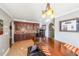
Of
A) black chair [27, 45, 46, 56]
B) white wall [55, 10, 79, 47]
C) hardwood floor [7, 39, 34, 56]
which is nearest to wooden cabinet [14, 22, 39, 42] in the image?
hardwood floor [7, 39, 34, 56]

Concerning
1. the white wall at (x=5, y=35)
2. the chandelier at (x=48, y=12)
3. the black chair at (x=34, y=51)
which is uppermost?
the chandelier at (x=48, y=12)

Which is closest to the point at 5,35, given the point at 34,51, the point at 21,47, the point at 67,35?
the point at 21,47

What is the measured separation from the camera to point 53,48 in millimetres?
1933

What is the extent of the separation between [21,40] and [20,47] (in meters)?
0.12

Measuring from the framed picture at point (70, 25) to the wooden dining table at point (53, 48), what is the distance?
0.26 meters

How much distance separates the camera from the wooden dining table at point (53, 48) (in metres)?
1.80

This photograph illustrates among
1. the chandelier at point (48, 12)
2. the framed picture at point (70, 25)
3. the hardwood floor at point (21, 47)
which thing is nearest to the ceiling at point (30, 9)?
the chandelier at point (48, 12)

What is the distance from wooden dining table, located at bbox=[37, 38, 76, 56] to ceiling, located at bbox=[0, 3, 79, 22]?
415 millimetres

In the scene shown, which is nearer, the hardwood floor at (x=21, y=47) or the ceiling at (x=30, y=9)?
the ceiling at (x=30, y=9)

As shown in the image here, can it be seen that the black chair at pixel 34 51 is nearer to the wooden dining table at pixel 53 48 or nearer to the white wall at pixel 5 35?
the wooden dining table at pixel 53 48

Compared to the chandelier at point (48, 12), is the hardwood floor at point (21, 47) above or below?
below

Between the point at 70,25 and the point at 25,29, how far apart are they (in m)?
0.71

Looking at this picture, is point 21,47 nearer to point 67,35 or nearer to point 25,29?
point 25,29

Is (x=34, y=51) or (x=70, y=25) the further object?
(x=34, y=51)
